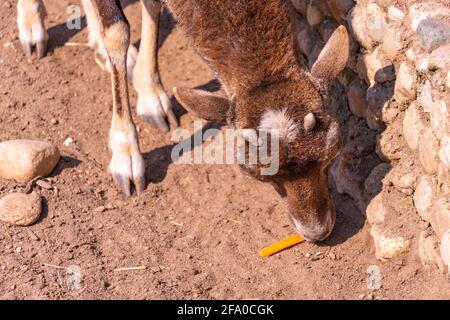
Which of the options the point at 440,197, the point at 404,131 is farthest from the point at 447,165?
the point at 404,131

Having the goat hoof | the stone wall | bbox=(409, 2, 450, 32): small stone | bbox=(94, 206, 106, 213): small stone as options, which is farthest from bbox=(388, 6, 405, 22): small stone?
bbox=(94, 206, 106, 213): small stone

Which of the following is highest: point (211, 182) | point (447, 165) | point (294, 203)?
point (447, 165)

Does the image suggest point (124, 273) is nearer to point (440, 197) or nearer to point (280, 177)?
point (280, 177)

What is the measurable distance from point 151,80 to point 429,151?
325 cm

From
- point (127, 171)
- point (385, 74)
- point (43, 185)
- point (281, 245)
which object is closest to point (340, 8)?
point (385, 74)

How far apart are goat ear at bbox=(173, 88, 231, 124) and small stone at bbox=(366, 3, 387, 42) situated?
57.8 inches

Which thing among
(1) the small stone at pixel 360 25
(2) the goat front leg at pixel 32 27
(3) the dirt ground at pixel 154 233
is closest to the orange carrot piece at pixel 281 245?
(3) the dirt ground at pixel 154 233

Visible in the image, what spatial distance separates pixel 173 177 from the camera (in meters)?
8.09

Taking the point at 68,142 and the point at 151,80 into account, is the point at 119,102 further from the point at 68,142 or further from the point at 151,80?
the point at 151,80

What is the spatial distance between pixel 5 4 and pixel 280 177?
4744 mm

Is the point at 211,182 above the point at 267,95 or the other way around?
the other way around

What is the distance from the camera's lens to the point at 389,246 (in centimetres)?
680
